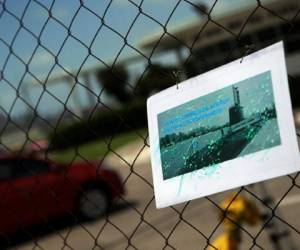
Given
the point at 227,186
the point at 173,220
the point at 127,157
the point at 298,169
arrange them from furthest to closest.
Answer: the point at 127,157, the point at 173,220, the point at 227,186, the point at 298,169

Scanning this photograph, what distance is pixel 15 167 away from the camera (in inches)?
329

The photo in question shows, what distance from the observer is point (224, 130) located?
1822 millimetres

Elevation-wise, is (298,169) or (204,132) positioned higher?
(204,132)

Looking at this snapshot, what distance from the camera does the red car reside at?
26.4 feet

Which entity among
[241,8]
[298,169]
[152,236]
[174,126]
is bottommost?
[298,169]

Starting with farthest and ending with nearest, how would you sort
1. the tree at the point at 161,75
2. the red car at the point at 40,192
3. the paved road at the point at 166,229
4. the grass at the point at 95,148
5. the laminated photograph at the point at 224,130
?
the grass at the point at 95,148, the red car at the point at 40,192, the paved road at the point at 166,229, the tree at the point at 161,75, the laminated photograph at the point at 224,130

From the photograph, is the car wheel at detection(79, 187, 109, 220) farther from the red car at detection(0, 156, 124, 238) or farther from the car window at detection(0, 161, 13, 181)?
the car window at detection(0, 161, 13, 181)

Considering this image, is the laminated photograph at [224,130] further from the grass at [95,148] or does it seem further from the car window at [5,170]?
the grass at [95,148]

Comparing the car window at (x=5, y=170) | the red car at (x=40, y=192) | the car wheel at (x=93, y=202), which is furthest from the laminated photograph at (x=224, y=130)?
the car wheel at (x=93, y=202)

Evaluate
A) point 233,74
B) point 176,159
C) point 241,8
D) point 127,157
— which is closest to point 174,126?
point 176,159

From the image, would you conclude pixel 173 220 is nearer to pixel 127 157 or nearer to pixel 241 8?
pixel 127 157

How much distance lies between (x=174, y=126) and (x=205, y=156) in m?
0.14

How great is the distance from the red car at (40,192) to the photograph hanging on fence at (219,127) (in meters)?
A: 5.84

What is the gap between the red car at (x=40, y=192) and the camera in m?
8.05
